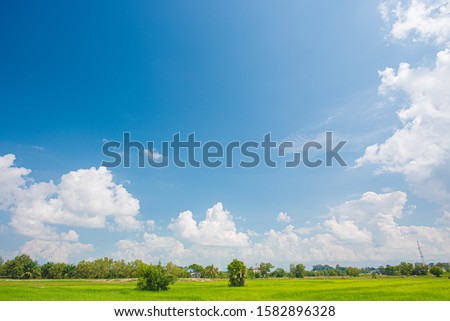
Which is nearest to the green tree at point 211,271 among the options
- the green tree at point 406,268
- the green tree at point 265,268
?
the green tree at point 265,268

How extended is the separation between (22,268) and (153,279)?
87.2 meters

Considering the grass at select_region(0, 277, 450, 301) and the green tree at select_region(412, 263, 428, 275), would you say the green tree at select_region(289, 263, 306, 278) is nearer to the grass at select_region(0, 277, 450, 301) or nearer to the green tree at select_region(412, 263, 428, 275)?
the green tree at select_region(412, 263, 428, 275)

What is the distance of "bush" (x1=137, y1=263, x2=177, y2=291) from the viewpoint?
36.3 metres

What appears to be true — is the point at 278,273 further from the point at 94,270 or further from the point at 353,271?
the point at 94,270

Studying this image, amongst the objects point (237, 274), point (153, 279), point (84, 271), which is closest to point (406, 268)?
point (237, 274)

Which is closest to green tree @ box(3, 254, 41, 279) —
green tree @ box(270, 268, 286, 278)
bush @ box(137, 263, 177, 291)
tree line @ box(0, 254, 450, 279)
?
tree line @ box(0, 254, 450, 279)

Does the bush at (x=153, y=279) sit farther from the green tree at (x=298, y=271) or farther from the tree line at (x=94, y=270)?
the green tree at (x=298, y=271)

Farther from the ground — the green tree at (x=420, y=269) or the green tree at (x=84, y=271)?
the green tree at (x=84, y=271)

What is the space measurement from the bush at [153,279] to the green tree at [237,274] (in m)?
11.9

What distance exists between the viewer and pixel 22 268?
98812 millimetres

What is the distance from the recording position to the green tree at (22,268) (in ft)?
320
